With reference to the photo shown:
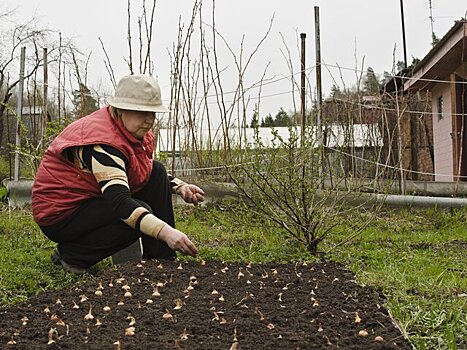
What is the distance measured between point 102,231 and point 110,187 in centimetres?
56

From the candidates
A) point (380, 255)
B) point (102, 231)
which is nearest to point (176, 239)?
point (102, 231)

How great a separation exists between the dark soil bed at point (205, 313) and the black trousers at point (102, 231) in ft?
0.93

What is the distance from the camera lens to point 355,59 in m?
7.46

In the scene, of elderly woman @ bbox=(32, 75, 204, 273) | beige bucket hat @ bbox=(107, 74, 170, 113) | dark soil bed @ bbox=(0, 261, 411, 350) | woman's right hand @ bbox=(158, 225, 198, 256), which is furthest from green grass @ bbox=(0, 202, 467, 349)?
beige bucket hat @ bbox=(107, 74, 170, 113)

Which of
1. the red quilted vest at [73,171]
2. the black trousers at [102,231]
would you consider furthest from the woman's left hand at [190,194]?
the red quilted vest at [73,171]

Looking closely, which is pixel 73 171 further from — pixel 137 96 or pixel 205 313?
pixel 205 313

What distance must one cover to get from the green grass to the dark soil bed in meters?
0.16

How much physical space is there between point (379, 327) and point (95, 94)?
5960mm

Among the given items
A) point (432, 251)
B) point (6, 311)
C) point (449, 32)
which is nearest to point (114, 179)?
point (6, 311)

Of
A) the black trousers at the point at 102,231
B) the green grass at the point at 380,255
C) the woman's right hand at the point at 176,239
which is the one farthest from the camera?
the black trousers at the point at 102,231

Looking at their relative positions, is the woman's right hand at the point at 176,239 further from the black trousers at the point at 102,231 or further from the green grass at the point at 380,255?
the green grass at the point at 380,255

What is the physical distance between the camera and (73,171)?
11.2 feet

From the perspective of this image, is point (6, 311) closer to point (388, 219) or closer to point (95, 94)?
point (388, 219)

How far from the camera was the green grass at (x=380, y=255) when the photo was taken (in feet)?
7.97
